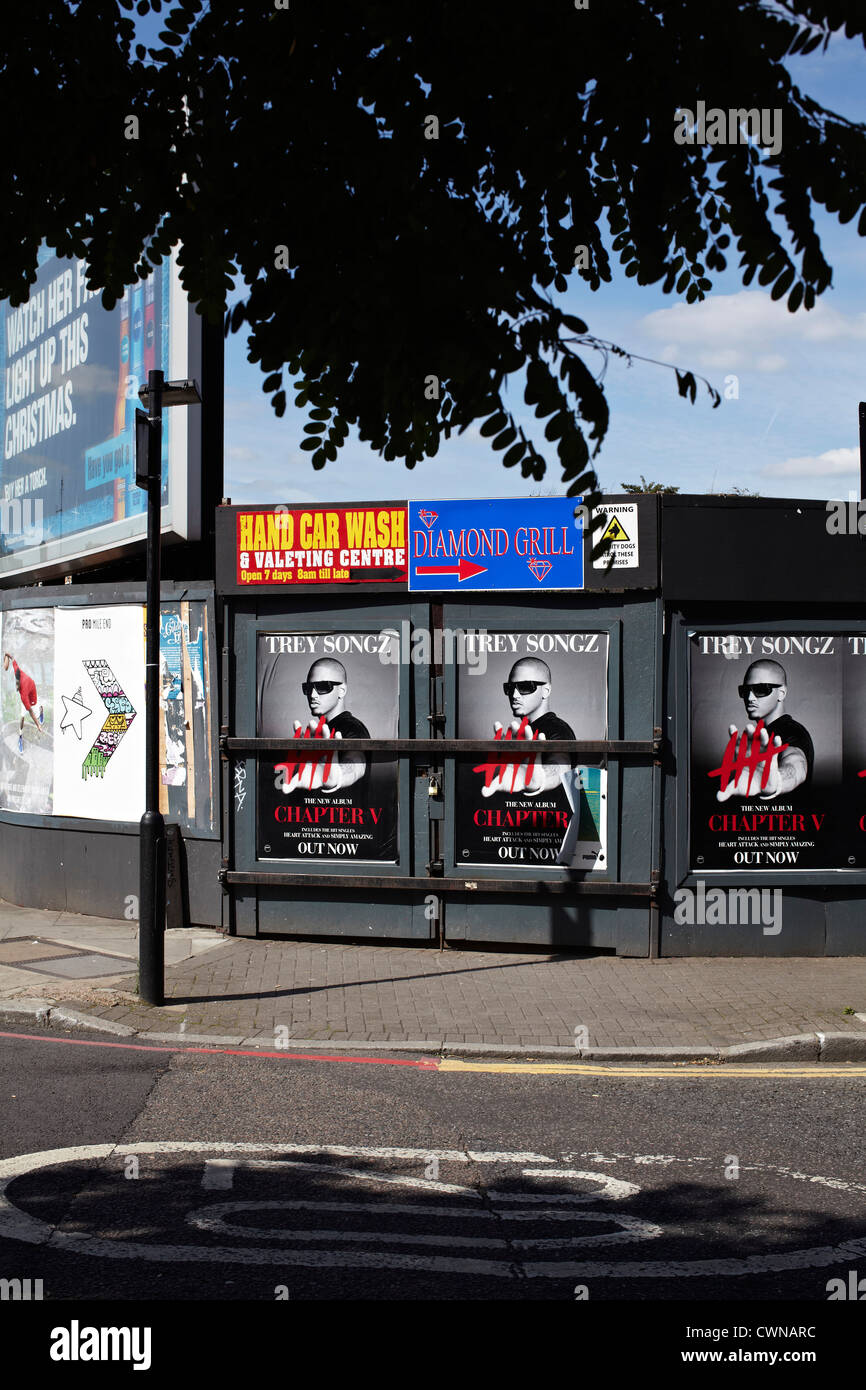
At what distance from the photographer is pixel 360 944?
37.1 ft

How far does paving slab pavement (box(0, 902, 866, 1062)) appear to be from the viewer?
26.7 feet

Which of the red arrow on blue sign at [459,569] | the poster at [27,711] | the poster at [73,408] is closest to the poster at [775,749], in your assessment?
the red arrow on blue sign at [459,569]

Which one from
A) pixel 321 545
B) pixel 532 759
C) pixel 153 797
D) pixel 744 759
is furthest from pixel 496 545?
pixel 153 797

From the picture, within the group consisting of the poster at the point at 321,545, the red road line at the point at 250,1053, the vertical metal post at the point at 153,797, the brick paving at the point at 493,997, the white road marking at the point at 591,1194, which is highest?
the poster at the point at 321,545

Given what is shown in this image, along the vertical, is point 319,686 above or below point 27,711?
above

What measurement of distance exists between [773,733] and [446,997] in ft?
12.6

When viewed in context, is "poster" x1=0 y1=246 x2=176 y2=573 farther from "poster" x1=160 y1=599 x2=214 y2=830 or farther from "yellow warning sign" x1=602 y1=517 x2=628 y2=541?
"yellow warning sign" x1=602 y1=517 x2=628 y2=541

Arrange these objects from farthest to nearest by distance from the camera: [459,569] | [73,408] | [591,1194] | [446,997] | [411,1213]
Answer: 1. [73,408]
2. [459,569]
3. [446,997]
4. [591,1194]
5. [411,1213]

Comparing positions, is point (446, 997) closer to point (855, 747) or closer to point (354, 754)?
point (354, 754)

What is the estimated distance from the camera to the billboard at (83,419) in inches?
490

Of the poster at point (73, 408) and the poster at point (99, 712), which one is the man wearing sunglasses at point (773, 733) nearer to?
the poster at point (99, 712)

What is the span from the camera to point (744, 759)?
35.4ft

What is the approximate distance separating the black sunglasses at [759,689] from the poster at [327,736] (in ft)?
10.2

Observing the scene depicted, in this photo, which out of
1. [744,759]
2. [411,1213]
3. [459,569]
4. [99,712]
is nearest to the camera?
[411,1213]
